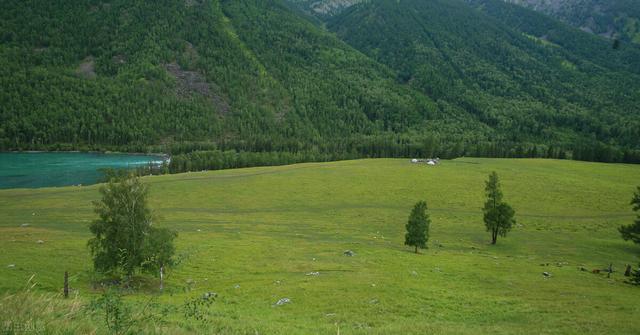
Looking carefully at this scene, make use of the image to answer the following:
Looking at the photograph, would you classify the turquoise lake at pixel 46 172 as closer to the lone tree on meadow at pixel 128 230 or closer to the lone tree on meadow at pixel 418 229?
the lone tree on meadow at pixel 128 230

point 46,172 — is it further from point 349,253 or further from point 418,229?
point 418,229

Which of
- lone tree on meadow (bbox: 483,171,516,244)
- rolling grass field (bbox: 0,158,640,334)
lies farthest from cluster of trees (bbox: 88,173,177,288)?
lone tree on meadow (bbox: 483,171,516,244)

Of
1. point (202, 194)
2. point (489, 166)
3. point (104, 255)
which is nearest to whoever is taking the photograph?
point (104, 255)

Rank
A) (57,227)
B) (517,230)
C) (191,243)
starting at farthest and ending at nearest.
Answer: (517,230)
(57,227)
(191,243)

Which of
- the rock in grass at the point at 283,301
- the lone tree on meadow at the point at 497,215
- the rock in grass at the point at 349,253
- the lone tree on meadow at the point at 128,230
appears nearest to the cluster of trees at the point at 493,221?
the lone tree on meadow at the point at 497,215

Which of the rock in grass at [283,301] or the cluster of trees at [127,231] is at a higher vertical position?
the cluster of trees at [127,231]

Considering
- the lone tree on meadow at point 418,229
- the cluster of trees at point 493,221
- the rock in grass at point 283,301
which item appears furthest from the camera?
the lone tree on meadow at point 418,229

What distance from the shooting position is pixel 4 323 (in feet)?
25.4

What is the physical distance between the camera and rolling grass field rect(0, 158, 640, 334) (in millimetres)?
26766

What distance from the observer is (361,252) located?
54.9 m

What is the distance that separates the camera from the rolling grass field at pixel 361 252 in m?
26.8

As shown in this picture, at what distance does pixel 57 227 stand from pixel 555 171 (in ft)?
449

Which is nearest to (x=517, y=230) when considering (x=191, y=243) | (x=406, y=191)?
(x=406, y=191)

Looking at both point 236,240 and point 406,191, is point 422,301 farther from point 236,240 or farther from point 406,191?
point 406,191
